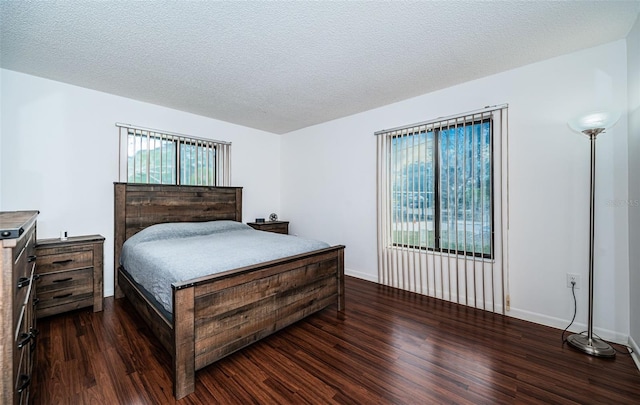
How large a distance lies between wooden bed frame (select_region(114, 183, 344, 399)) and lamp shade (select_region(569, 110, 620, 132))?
89.3 inches

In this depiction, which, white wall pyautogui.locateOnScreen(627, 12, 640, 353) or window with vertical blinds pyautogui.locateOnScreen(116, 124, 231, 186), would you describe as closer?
white wall pyautogui.locateOnScreen(627, 12, 640, 353)

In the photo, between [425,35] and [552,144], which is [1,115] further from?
[552,144]

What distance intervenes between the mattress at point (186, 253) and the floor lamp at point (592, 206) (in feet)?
7.37

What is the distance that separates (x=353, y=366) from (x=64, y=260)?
9.66 ft

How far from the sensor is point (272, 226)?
176 inches

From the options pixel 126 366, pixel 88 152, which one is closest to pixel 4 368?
pixel 126 366

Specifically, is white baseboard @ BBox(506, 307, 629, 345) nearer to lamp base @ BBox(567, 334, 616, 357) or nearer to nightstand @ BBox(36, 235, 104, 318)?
lamp base @ BBox(567, 334, 616, 357)

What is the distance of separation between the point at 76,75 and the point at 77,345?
2.63m

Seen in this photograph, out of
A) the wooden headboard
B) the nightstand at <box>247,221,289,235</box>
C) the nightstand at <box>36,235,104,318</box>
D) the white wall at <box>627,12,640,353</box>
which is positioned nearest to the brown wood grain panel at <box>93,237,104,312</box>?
the nightstand at <box>36,235,104,318</box>

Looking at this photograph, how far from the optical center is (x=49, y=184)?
2.83 metres

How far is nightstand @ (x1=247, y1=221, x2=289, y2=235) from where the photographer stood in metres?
4.32

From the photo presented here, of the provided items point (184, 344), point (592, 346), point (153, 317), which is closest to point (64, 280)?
point (153, 317)

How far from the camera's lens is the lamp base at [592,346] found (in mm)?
1945

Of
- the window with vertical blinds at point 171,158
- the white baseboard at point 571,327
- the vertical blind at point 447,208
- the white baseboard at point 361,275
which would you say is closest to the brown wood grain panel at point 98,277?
the window with vertical blinds at point 171,158
